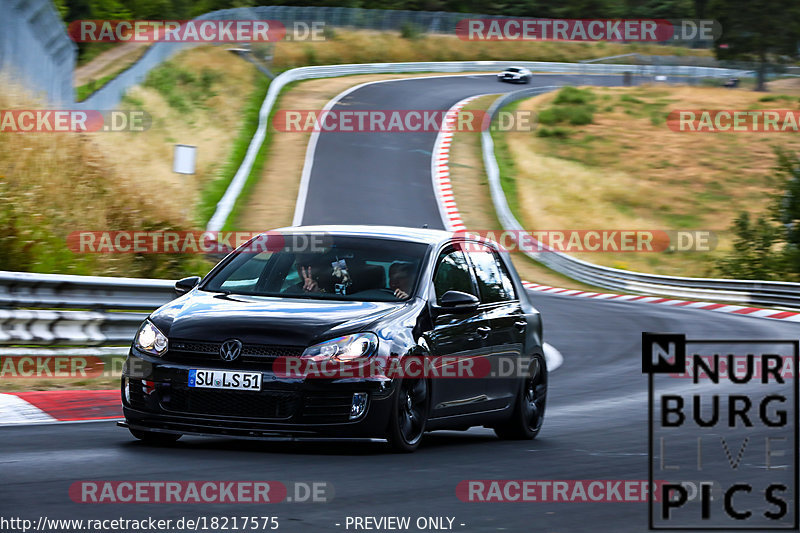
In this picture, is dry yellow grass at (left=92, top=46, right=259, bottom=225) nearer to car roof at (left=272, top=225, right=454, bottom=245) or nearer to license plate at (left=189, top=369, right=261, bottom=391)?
car roof at (left=272, top=225, right=454, bottom=245)

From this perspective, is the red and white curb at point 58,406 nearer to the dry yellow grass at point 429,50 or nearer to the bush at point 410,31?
the dry yellow grass at point 429,50

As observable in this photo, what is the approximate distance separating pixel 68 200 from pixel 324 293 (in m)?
9.57

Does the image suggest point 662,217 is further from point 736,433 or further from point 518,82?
point 736,433

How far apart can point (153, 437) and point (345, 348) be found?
54.4 inches

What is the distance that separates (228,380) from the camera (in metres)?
7.61

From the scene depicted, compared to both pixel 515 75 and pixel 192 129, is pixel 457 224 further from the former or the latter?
pixel 515 75

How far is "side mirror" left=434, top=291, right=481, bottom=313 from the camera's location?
8492mm

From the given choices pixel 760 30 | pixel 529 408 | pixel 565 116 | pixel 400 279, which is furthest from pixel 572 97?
pixel 400 279

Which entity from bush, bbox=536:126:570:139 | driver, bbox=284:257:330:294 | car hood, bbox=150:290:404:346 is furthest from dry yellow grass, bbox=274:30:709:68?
car hood, bbox=150:290:404:346

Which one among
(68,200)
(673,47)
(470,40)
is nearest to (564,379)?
(68,200)

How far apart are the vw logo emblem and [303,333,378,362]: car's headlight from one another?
15.1 inches

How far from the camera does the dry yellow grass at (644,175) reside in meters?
43.2

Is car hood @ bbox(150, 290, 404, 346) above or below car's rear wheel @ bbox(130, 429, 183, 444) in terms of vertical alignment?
above

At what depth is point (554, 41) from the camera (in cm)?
9494
